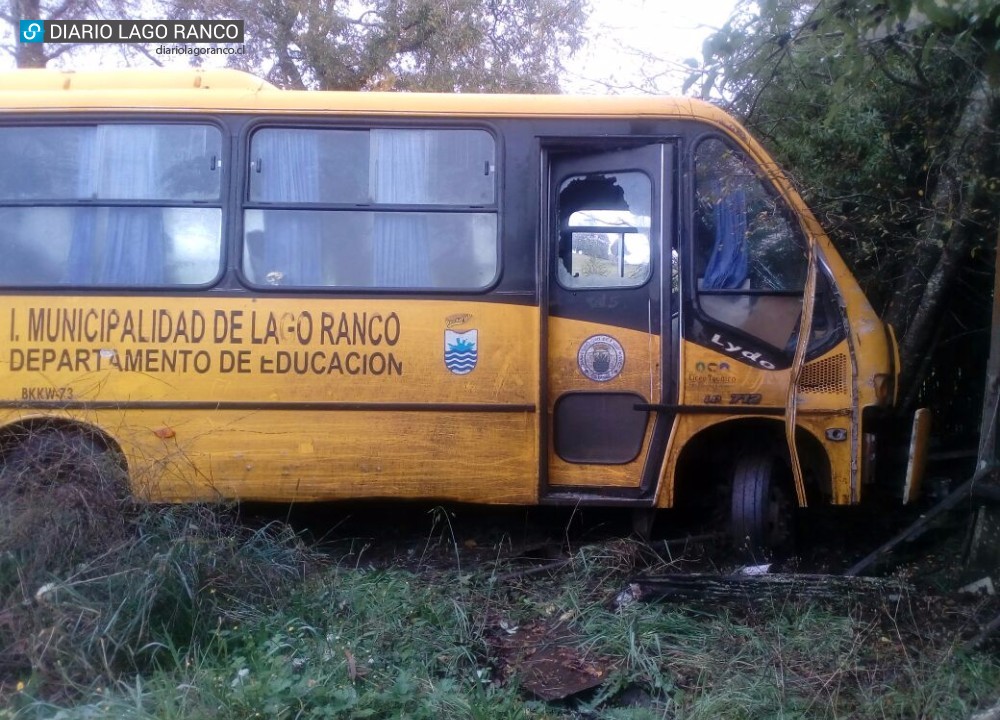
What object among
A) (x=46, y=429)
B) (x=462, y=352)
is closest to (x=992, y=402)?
(x=462, y=352)

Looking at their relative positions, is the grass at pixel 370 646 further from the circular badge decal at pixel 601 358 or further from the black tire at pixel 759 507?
the circular badge decal at pixel 601 358

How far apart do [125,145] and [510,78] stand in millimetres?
7466

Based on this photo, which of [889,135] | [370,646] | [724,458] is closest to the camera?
[370,646]

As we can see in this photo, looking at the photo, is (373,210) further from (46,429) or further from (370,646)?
(370,646)

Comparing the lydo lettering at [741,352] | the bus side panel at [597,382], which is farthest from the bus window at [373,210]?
the lydo lettering at [741,352]

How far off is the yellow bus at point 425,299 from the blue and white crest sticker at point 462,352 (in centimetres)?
1

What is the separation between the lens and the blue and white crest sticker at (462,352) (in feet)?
18.6

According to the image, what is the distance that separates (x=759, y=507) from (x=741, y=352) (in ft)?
2.98

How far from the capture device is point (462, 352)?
18.7 feet

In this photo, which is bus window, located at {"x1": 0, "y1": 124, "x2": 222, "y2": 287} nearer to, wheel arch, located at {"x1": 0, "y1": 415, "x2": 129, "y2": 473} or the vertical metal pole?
wheel arch, located at {"x1": 0, "y1": 415, "x2": 129, "y2": 473}

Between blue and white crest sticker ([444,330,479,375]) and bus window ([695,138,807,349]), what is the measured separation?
1308 mm

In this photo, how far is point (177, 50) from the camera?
1185cm

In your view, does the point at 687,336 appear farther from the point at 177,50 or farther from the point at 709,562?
the point at 177,50

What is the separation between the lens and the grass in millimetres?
3838
